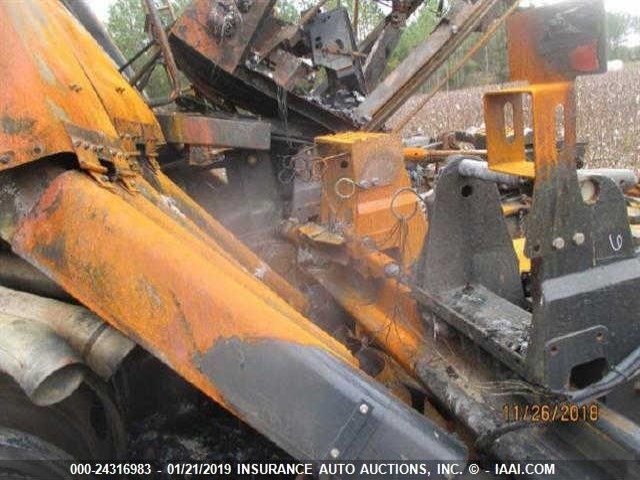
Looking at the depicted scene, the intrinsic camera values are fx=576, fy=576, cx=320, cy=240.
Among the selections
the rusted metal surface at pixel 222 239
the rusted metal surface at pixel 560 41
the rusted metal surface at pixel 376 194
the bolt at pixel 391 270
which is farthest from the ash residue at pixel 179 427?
the rusted metal surface at pixel 560 41

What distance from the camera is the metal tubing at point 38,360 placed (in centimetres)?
148

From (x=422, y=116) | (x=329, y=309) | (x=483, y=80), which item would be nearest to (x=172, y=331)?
(x=329, y=309)

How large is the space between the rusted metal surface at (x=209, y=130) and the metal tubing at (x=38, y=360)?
6.33 feet

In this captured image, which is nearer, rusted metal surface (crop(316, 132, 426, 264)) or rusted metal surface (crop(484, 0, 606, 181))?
rusted metal surface (crop(484, 0, 606, 181))

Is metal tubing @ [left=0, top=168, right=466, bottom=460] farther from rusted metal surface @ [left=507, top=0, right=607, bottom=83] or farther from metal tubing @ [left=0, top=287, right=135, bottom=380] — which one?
rusted metal surface @ [left=507, top=0, right=607, bottom=83]

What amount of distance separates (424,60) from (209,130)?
163 cm

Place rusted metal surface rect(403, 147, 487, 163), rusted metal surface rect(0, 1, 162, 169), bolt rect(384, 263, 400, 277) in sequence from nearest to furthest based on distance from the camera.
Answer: rusted metal surface rect(0, 1, 162, 169), bolt rect(384, 263, 400, 277), rusted metal surface rect(403, 147, 487, 163)

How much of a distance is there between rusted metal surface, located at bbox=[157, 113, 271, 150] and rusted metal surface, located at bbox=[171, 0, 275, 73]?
424 mm

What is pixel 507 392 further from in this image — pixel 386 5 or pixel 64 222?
pixel 386 5

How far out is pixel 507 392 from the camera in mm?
1809

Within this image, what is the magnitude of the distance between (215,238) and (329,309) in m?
0.78

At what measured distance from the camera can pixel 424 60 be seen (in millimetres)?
4031

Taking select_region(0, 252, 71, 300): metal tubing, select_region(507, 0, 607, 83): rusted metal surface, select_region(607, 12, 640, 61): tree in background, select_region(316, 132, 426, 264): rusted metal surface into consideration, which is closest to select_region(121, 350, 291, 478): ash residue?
select_region(0, 252, 71, 300): metal tubing

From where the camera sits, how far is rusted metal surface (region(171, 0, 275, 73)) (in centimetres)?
356
